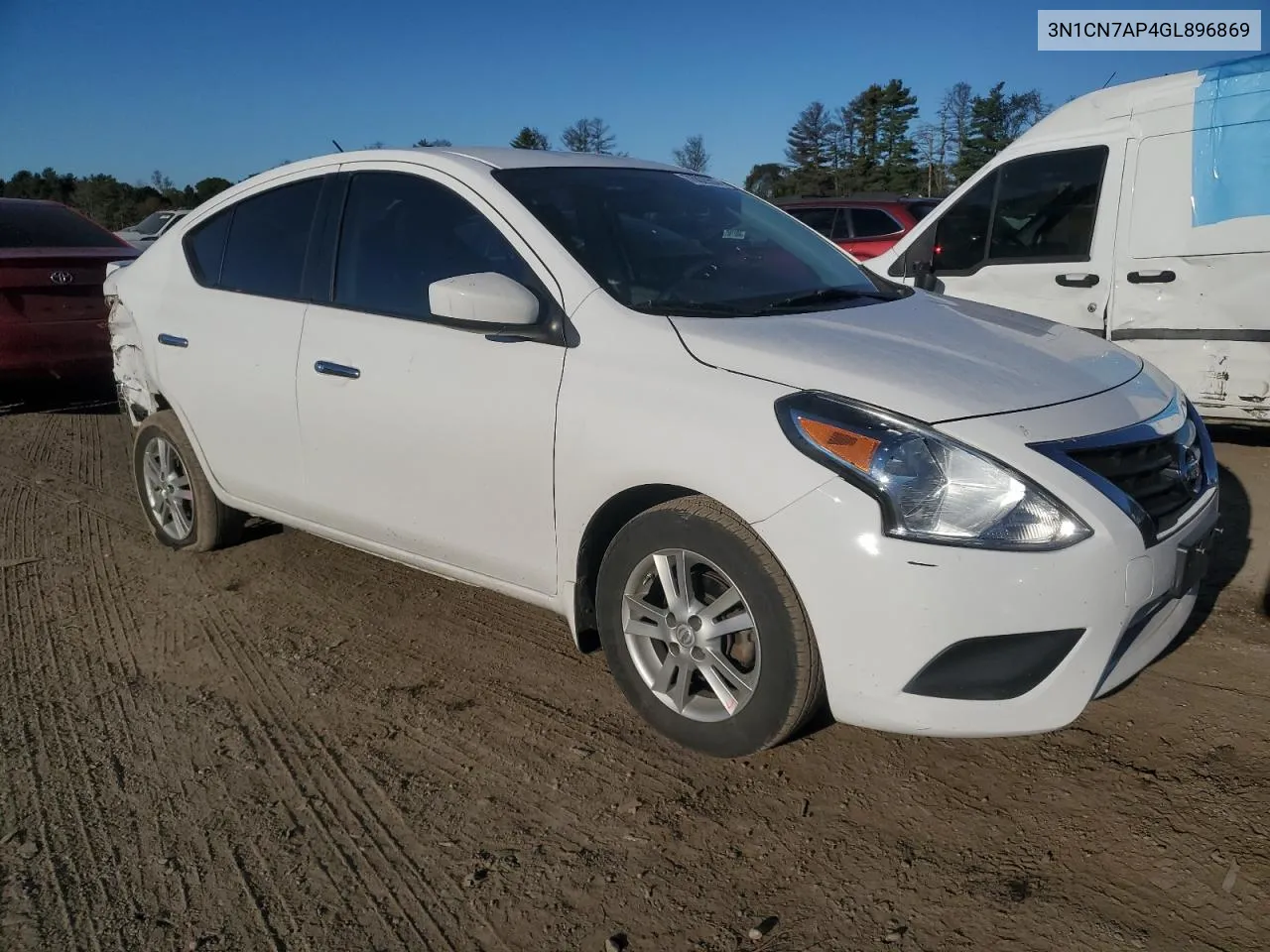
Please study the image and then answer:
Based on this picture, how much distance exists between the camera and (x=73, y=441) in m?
7.38

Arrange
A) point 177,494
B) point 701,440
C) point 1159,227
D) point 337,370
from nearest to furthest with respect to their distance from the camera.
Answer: point 701,440 < point 337,370 < point 177,494 < point 1159,227

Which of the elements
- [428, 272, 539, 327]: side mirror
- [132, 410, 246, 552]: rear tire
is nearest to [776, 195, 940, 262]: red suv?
[132, 410, 246, 552]: rear tire

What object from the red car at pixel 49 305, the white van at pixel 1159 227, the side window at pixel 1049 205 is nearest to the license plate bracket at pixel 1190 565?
the white van at pixel 1159 227

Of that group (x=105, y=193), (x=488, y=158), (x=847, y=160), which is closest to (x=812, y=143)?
(x=847, y=160)

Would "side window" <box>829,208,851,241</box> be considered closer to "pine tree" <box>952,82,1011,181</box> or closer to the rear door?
the rear door

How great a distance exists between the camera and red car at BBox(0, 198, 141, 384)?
7.44 meters

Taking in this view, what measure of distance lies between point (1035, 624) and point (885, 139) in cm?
5374

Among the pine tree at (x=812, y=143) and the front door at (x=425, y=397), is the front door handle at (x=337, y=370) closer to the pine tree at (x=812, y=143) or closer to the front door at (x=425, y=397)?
the front door at (x=425, y=397)

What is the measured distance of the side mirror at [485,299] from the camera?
2.94 meters

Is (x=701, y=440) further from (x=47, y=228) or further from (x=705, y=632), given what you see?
(x=47, y=228)

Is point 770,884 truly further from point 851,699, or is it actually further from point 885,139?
point 885,139

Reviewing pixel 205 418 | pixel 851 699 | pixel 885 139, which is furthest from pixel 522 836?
pixel 885 139

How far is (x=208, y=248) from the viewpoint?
14.4ft

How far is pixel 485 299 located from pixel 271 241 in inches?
63.6
